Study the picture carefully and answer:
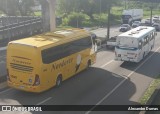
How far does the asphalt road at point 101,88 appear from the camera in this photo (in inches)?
779

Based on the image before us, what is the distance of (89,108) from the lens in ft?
61.1

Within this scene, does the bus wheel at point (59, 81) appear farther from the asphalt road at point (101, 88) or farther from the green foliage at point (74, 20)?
the green foliage at point (74, 20)

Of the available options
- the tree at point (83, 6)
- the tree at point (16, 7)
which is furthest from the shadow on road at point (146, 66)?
the tree at point (83, 6)

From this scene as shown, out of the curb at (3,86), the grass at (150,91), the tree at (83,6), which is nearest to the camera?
the grass at (150,91)

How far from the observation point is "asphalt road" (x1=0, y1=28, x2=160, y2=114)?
19.8m

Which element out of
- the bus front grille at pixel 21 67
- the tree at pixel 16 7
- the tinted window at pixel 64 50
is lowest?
the bus front grille at pixel 21 67

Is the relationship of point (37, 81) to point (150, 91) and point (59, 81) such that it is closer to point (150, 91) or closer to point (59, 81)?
point (59, 81)

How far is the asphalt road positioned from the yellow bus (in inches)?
25.9

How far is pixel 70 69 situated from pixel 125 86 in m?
4.22

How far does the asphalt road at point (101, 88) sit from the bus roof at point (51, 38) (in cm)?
322

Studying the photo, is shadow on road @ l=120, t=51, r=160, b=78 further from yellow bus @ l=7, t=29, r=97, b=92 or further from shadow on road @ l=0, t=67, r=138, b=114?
yellow bus @ l=7, t=29, r=97, b=92

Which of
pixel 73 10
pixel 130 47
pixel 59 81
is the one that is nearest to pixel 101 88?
pixel 59 81

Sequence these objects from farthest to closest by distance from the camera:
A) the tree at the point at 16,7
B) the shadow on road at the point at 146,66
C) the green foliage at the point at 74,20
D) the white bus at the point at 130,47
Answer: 1. the green foliage at the point at 74,20
2. the tree at the point at 16,7
3. the white bus at the point at 130,47
4. the shadow on road at the point at 146,66

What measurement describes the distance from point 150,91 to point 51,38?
774 centimetres
